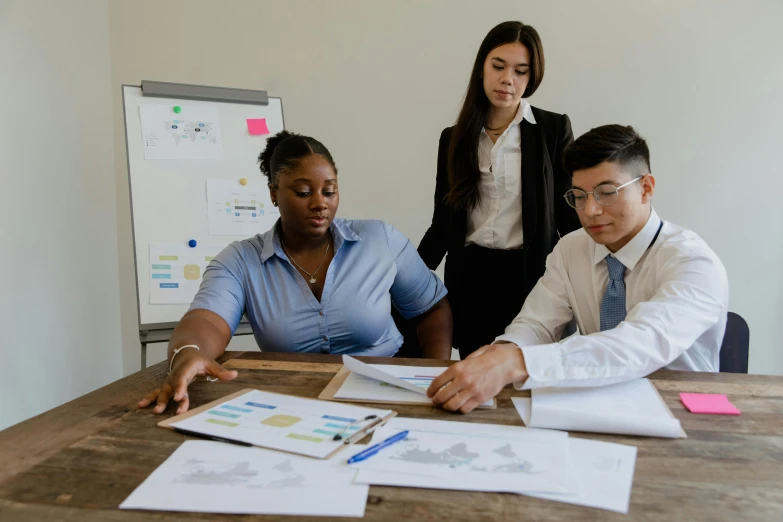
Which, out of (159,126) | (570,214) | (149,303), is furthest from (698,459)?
(159,126)

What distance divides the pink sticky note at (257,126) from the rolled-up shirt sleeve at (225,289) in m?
1.17

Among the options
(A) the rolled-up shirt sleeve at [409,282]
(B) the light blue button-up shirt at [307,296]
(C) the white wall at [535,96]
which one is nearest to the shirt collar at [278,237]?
(B) the light blue button-up shirt at [307,296]

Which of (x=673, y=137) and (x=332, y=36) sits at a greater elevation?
(x=332, y=36)

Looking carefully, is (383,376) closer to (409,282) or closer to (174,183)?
(409,282)

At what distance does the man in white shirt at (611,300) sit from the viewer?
112cm

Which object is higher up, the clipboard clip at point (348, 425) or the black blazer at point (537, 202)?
the black blazer at point (537, 202)

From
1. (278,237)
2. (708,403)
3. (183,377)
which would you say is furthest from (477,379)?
(278,237)

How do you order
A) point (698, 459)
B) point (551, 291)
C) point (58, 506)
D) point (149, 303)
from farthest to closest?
1. point (149, 303)
2. point (551, 291)
3. point (698, 459)
4. point (58, 506)

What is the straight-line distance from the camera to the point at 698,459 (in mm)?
879

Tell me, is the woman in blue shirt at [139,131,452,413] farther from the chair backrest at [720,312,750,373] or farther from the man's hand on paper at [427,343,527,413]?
the chair backrest at [720,312,750,373]

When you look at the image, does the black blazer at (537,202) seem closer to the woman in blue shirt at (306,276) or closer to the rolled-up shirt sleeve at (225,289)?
the woman in blue shirt at (306,276)

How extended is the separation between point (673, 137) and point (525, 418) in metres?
2.29

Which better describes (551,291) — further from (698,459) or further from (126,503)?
(126,503)

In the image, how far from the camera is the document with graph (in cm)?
113
